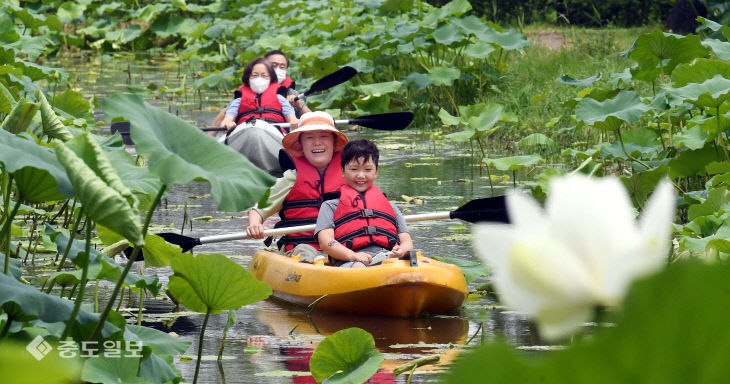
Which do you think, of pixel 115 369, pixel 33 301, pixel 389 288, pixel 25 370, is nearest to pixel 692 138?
pixel 389 288

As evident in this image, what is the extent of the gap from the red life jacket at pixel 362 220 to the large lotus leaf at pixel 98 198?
3.27 meters

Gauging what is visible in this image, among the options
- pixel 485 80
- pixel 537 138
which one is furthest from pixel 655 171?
pixel 485 80

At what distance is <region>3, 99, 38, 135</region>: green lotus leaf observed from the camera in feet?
7.78

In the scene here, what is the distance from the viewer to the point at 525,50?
12.7 meters

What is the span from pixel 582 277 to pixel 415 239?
5.52m

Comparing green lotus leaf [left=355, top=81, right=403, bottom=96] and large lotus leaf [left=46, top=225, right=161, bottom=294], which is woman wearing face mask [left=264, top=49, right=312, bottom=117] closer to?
green lotus leaf [left=355, top=81, right=403, bottom=96]

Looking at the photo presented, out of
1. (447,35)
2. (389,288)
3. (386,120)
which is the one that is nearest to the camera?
(389,288)

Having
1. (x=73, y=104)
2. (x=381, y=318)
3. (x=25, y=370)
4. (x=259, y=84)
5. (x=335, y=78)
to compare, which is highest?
(x=335, y=78)

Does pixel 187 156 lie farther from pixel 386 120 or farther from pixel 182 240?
pixel 386 120

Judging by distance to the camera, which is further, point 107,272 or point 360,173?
point 360,173

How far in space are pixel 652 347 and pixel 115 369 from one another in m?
1.74

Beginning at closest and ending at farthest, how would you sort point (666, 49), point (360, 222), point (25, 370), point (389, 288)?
point (25, 370) < point (389, 288) < point (360, 222) < point (666, 49)

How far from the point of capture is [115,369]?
2.00m

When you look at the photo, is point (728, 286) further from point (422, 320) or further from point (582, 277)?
point (422, 320)
